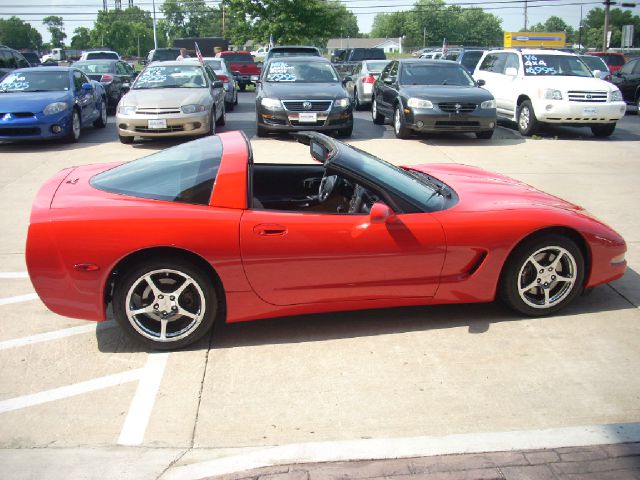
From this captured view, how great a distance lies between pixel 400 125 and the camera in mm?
13008

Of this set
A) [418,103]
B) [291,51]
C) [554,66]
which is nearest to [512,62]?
[554,66]

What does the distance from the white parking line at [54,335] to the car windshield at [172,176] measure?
3.12 ft

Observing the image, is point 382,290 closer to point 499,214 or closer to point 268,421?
point 499,214

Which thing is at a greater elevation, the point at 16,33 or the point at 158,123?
the point at 16,33

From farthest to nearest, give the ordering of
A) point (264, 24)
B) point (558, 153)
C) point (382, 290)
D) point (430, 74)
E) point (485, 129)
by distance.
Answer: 1. point (264, 24)
2. point (430, 74)
3. point (485, 129)
4. point (558, 153)
5. point (382, 290)

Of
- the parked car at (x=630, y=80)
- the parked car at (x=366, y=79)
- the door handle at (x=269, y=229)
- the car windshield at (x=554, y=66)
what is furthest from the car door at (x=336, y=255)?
the parked car at (x=630, y=80)

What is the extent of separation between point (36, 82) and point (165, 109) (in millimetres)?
2904

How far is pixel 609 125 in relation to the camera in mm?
13609

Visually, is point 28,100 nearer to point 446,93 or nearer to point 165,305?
point 446,93

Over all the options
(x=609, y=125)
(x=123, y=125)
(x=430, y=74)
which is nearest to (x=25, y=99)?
(x=123, y=125)

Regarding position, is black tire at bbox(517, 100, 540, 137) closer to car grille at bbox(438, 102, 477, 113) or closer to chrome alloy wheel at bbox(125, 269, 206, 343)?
car grille at bbox(438, 102, 477, 113)

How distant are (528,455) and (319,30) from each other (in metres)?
41.3

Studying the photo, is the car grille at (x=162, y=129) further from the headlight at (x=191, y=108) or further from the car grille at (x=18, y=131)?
the car grille at (x=18, y=131)

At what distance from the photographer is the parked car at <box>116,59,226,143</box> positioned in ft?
39.1
